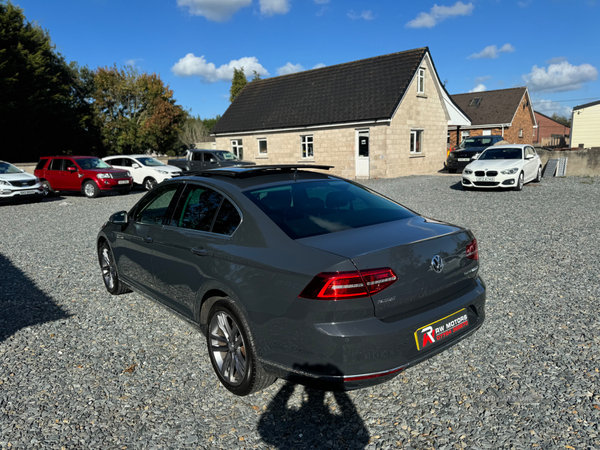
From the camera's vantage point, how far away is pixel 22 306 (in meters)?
5.36

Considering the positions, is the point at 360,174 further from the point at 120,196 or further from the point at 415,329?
the point at 415,329

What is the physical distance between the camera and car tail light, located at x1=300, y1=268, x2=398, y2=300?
8.46 ft

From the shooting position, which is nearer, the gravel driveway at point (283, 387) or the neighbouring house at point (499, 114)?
Answer: the gravel driveway at point (283, 387)

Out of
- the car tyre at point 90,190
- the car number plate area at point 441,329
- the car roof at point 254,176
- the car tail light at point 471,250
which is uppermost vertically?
the car roof at point 254,176

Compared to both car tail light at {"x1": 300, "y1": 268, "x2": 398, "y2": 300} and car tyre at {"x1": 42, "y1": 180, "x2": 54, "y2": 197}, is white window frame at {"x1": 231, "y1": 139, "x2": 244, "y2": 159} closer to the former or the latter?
car tyre at {"x1": 42, "y1": 180, "x2": 54, "y2": 197}

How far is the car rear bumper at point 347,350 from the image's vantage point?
2590mm

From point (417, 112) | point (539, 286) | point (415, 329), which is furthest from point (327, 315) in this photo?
point (417, 112)

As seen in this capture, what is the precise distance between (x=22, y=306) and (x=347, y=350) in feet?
15.2

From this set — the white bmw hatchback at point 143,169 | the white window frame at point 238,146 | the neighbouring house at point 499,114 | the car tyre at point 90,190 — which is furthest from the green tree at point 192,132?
the car tyre at point 90,190

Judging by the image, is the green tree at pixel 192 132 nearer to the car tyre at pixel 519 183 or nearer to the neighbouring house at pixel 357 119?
the neighbouring house at pixel 357 119

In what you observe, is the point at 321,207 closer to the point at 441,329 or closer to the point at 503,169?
the point at 441,329

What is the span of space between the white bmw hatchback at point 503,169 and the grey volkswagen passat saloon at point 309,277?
43.0 feet

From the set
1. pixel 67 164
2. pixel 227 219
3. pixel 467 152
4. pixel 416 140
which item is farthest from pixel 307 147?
pixel 227 219

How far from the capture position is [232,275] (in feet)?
10.2
